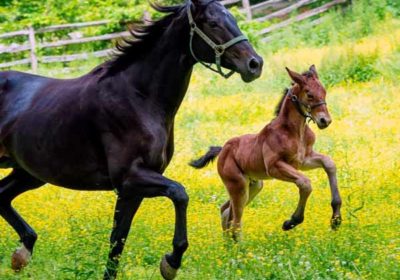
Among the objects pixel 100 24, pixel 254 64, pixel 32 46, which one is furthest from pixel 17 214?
pixel 100 24

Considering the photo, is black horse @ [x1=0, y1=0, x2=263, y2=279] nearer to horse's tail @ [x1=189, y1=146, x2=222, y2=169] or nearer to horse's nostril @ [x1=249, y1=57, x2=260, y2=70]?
horse's nostril @ [x1=249, y1=57, x2=260, y2=70]

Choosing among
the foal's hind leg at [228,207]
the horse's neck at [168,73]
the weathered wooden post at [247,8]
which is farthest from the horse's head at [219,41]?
the weathered wooden post at [247,8]

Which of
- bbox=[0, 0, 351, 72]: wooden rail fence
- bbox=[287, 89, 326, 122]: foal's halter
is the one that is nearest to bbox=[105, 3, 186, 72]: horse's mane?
bbox=[287, 89, 326, 122]: foal's halter

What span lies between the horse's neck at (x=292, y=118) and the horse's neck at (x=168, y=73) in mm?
2073

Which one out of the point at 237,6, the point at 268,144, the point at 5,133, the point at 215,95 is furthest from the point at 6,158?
the point at 237,6

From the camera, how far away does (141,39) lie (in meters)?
8.02

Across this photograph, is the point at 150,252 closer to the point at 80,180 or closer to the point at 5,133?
the point at 80,180

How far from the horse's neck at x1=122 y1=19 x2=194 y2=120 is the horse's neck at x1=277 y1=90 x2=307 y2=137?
207 cm

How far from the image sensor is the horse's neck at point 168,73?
25.7 ft

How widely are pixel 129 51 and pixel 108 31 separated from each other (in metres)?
19.8

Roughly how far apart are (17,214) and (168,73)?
212cm

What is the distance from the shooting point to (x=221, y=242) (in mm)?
8969

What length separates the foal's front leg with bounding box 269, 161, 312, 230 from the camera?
9031mm

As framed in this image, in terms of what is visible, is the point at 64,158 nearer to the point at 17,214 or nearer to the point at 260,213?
the point at 17,214
